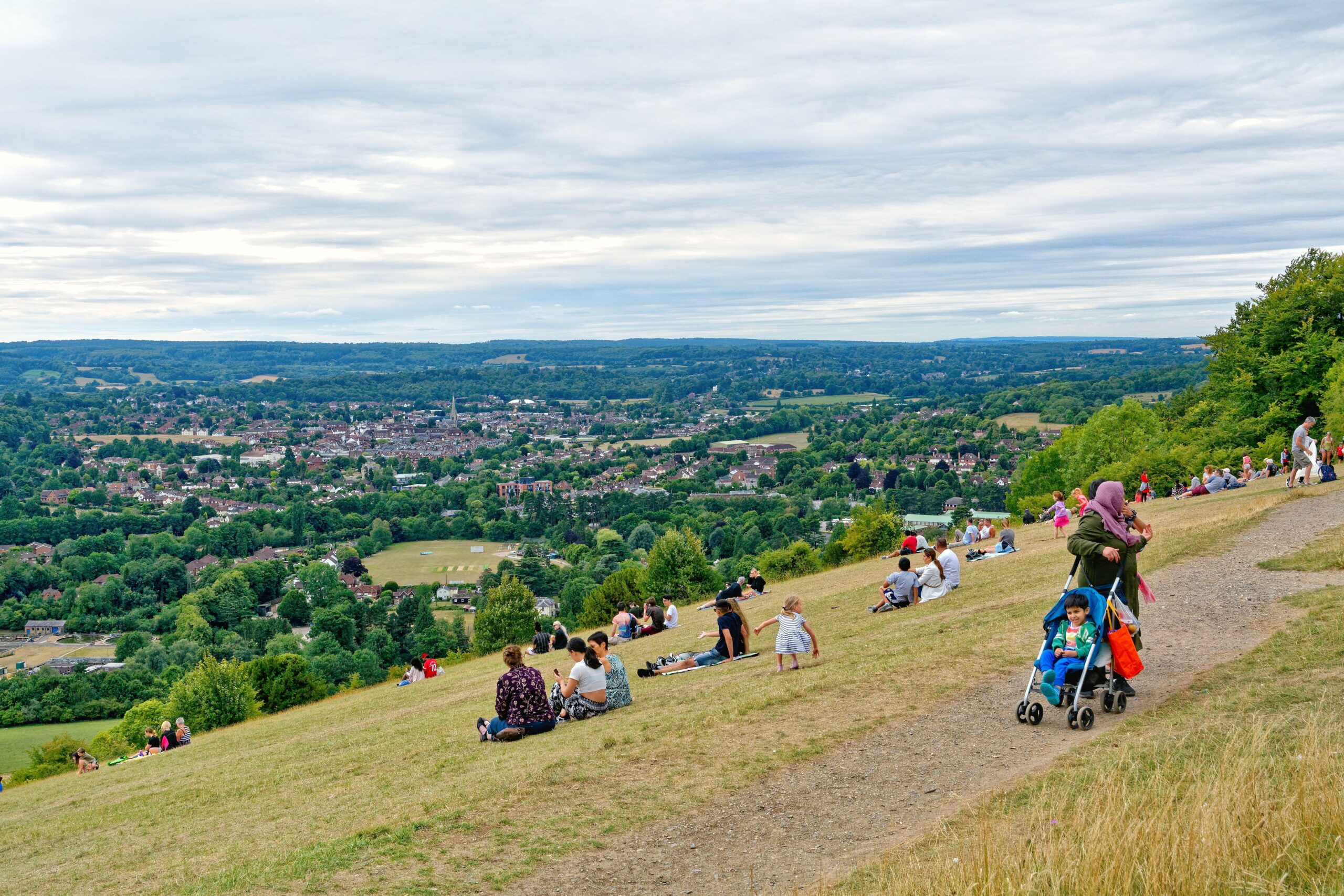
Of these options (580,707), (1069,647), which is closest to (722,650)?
(580,707)

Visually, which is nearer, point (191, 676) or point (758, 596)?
point (758, 596)

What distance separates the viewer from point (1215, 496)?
1028 inches

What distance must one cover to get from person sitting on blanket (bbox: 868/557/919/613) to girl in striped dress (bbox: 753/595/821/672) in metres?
5.01

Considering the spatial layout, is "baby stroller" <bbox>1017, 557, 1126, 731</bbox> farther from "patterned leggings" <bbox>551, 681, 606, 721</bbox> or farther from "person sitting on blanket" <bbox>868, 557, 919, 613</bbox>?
"person sitting on blanket" <bbox>868, 557, 919, 613</bbox>

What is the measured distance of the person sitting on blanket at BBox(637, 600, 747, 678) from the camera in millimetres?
14469

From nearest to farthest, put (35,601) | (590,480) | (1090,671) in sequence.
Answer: (1090,671) → (35,601) → (590,480)

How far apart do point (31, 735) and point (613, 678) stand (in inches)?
2116

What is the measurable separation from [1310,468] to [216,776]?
25271mm

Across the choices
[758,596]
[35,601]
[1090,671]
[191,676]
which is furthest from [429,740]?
[35,601]

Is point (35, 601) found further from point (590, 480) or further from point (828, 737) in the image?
point (828, 737)

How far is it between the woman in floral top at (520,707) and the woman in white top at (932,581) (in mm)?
8370

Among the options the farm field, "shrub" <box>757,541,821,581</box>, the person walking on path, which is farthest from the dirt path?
the farm field

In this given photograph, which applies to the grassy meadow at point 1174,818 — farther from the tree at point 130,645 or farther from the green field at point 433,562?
the green field at point 433,562

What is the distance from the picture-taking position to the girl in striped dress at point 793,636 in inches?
490
